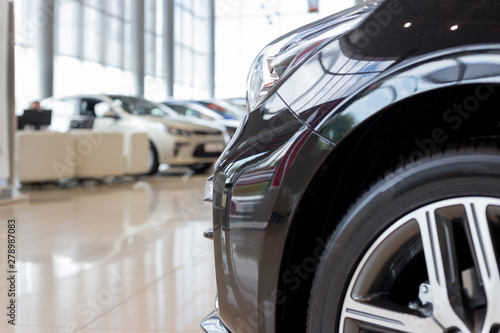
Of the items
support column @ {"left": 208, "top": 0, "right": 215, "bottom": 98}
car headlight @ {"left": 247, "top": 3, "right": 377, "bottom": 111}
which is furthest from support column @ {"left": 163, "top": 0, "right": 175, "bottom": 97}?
car headlight @ {"left": 247, "top": 3, "right": 377, "bottom": 111}

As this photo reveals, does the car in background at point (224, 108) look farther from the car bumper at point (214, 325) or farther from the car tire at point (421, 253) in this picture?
the car tire at point (421, 253)

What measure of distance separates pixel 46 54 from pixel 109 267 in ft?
33.9

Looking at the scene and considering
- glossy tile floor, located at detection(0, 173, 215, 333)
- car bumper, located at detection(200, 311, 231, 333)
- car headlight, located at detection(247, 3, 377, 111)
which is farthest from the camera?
glossy tile floor, located at detection(0, 173, 215, 333)

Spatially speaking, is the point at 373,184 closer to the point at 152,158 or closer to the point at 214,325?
the point at 214,325

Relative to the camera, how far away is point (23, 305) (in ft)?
9.10

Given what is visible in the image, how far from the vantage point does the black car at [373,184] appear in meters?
1.15

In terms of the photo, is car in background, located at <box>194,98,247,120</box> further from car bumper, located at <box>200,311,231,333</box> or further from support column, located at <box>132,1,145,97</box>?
car bumper, located at <box>200,311,231,333</box>

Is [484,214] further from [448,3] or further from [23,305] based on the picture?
[23,305]

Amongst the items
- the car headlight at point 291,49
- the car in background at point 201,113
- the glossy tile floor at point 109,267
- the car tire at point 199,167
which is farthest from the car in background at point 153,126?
the car headlight at point 291,49

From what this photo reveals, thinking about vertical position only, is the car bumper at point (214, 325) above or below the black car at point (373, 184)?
below

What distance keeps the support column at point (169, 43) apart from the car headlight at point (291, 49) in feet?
65.8

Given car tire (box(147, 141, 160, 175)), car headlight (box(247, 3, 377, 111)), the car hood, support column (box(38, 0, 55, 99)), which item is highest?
support column (box(38, 0, 55, 99))

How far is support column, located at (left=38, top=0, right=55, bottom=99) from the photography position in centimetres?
1274

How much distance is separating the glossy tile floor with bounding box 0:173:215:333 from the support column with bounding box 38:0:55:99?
22.8 feet
